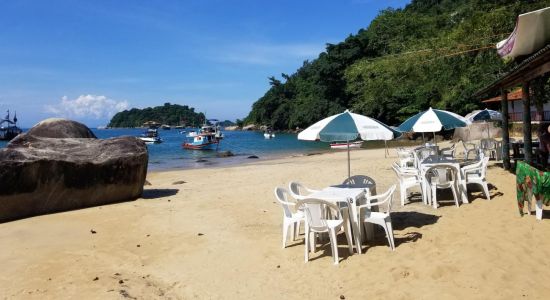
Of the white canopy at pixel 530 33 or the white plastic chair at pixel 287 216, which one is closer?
the white plastic chair at pixel 287 216

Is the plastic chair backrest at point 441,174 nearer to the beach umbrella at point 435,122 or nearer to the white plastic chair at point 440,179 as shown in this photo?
the white plastic chair at point 440,179

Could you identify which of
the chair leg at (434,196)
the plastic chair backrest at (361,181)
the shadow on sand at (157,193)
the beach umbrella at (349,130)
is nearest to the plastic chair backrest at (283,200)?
the beach umbrella at (349,130)

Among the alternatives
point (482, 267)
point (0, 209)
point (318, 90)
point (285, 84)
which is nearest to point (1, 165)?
point (0, 209)

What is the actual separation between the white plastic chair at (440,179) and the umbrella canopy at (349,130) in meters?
1.93

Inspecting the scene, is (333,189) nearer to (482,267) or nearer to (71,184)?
(482,267)

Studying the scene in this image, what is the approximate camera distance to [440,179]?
8.56m

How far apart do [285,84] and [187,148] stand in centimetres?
5470

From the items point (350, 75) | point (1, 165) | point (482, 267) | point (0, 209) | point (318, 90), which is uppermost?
point (318, 90)

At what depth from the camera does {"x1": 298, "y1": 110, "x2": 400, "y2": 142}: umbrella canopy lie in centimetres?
648

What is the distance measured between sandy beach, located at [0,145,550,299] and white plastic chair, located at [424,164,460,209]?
0.32 metres

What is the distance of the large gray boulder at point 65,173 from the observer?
9.12m

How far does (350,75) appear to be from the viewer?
14453 mm

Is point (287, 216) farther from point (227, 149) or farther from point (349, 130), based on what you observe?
point (227, 149)

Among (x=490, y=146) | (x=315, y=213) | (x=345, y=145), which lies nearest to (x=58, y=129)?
(x=315, y=213)
